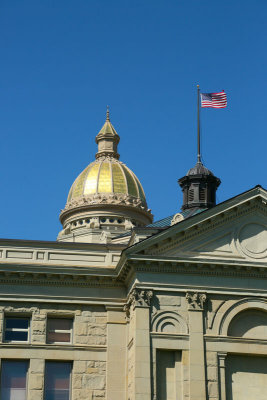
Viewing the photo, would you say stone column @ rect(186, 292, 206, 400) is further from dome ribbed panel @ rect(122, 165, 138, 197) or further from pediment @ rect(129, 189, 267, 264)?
dome ribbed panel @ rect(122, 165, 138, 197)

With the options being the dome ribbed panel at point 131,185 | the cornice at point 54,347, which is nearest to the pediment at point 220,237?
the cornice at point 54,347

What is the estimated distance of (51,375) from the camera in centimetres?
3881

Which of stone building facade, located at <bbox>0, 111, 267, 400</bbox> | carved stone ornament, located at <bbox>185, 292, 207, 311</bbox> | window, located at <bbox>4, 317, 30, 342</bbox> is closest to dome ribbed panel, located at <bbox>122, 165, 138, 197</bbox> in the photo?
stone building facade, located at <bbox>0, 111, 267, 400</bbox>

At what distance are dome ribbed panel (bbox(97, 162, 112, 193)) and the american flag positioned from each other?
2037cm

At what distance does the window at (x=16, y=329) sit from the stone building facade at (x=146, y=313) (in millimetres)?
45

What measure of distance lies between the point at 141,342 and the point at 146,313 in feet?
4.38

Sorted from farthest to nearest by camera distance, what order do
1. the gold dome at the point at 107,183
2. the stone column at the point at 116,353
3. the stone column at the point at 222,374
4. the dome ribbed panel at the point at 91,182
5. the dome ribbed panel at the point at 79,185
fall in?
the dome ribbed panel at the point at 79,185, the dome ribbed panel at the point at 91,182, the gold dome at the point at 107,183, the stone column at the point at 116,353, the stone column at the point at 222,374

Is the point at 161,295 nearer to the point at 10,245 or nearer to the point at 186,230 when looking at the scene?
the point at 186,230

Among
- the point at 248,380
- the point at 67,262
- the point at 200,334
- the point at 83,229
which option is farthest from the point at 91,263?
the point at 83,229

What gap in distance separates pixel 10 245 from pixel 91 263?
12.7 ft

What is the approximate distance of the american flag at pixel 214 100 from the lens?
48375mm

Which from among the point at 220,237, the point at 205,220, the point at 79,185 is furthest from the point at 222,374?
the point at 79,185

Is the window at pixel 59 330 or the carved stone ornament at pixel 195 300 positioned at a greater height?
the carved stone ornament at pixel 195 300

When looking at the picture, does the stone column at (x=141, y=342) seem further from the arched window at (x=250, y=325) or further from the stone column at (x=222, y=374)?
the arched window at (x=250, y=325)
